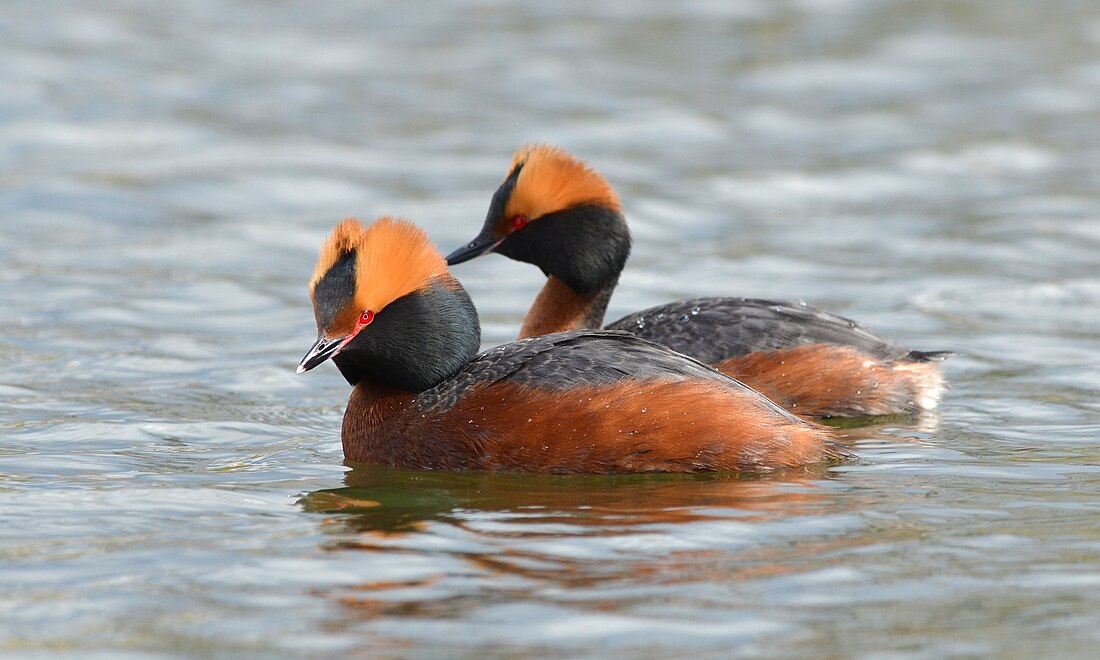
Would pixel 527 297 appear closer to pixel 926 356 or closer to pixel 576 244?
pixel 576 244

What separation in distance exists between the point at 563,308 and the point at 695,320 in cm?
107

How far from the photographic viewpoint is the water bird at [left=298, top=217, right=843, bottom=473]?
836 cm

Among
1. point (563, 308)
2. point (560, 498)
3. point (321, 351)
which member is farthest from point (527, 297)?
point (560, 498)

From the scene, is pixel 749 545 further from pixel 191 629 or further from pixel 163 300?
pixel 163 300

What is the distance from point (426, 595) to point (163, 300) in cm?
740

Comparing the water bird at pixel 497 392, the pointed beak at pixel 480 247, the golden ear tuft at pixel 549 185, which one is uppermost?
the golden ear tuft at pixel 549 185

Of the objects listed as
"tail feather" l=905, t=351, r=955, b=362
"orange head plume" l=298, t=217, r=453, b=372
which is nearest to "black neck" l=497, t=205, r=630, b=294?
"tail feather" l=905, t=351, r=955, b=362

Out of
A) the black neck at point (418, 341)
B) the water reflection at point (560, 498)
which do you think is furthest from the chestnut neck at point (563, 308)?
the water reflection at point (560, 498)

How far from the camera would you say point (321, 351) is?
27.9ft

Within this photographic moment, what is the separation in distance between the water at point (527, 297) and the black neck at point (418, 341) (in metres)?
0.53

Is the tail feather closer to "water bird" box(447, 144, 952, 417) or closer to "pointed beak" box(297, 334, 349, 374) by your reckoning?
"water bird" box(447, 144, 952, 417)

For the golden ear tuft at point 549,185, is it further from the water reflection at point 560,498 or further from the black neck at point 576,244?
the water reflection at point 560,498

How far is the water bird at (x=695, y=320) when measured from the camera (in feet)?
33.5

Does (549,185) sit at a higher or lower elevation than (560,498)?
higher
